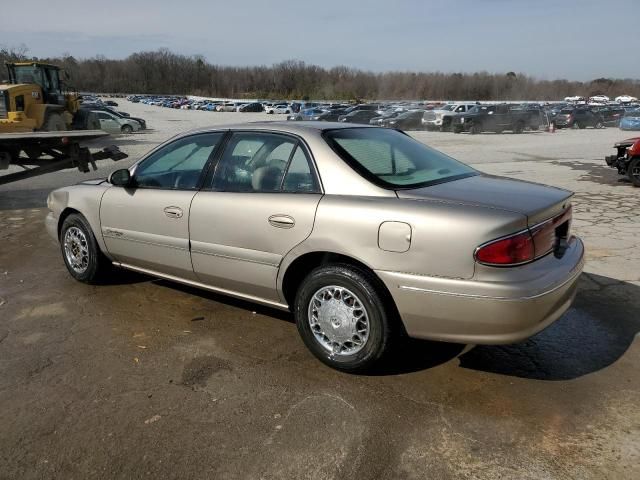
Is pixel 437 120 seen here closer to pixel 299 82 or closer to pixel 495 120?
pixel 495 120

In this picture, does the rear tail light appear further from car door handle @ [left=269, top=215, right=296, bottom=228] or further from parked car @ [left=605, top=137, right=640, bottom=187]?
parked car @ [left=605, top=137, right=640, bottom=187]

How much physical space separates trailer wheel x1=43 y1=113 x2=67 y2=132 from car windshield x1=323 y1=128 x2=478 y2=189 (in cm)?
1678

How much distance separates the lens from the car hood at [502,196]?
2.95 meters

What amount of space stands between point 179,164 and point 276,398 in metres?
2.11

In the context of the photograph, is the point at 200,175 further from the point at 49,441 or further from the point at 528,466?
the point at 528,466

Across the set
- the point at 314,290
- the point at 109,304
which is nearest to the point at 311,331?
the point at 314,290

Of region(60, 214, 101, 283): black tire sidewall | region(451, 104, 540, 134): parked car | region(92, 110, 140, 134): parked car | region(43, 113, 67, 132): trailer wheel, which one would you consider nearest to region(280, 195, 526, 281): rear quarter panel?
region(60, 214, 101, 283): black tire sidewall

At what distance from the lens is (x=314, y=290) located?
331 cm

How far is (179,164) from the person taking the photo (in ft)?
13.9

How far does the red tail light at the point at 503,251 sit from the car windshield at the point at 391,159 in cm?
70

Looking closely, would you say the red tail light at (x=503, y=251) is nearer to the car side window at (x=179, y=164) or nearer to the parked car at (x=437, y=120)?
the car side window at (x=179, y=164)

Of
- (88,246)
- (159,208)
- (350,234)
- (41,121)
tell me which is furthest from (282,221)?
(41,121)

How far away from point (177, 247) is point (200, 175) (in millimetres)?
574

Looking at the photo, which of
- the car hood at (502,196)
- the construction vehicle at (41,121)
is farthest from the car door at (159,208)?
the construction vehicle at (41,121)
